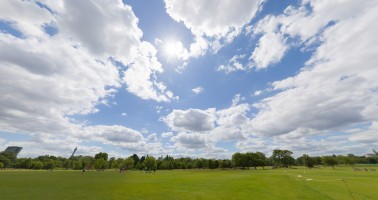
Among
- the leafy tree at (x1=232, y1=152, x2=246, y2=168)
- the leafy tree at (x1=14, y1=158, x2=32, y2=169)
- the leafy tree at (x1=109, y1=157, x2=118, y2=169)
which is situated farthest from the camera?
the leafy tree at (x1=14, y1=158, x2=32, y2=169)

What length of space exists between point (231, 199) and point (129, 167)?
151m

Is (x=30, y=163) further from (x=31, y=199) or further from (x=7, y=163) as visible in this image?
(x=31, y=199)

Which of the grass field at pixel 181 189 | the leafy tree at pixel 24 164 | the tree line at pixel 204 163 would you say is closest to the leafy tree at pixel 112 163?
the tree line at pixel 204 163

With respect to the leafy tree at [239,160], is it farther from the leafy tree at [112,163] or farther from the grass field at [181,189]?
the grass field at [181,189]

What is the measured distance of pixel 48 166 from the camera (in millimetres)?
174875

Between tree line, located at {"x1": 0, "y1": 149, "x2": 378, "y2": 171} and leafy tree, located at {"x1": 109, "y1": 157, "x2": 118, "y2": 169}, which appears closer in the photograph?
tree line, located at {"x1": 0, "y1": 149, "x2": 378, "y2": 171}

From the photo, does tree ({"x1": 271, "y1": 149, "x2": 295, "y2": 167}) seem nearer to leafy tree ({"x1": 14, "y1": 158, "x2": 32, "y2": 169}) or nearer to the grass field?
the grass field

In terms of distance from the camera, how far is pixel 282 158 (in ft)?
614

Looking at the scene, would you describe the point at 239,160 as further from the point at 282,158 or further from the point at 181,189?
the point at 181,189

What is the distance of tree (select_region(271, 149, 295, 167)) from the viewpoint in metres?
184

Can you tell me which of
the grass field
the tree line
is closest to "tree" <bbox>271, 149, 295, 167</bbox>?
the tree line

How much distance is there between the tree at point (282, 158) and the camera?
184375mm

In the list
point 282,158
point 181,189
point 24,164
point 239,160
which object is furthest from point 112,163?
point 181,189

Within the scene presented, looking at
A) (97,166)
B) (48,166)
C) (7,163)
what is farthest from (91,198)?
(7,163)
